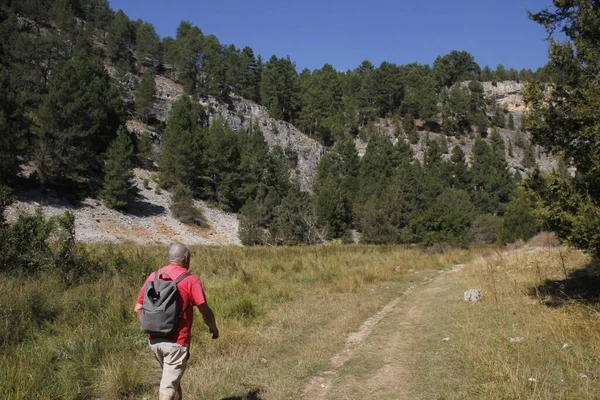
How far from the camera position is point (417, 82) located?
387 feet

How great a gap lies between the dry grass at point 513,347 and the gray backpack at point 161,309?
9.27 feet

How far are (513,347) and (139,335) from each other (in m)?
5.42

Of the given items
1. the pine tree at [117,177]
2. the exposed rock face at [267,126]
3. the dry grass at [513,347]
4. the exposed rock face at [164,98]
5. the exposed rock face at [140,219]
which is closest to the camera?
the dry grass at [513,347]

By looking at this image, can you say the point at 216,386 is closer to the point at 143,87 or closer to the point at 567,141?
the point at 567,141

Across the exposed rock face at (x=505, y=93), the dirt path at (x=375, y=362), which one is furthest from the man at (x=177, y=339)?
the exposed rock face at (x=505, y=93)

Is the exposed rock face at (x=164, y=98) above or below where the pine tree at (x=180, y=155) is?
above

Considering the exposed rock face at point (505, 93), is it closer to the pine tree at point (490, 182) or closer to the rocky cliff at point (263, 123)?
the pine tree at point (490, 182)

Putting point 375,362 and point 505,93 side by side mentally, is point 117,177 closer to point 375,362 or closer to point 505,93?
point 375,362

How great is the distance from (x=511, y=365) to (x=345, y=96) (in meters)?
112

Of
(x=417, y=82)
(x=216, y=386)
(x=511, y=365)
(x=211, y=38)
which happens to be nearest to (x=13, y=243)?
(x=216, y=386)

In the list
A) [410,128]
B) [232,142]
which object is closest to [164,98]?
[232,142]

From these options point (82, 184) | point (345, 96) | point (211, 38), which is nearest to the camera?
point (82, 184)

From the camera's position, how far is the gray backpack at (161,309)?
10.8 ft

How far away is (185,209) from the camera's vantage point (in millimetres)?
44062
